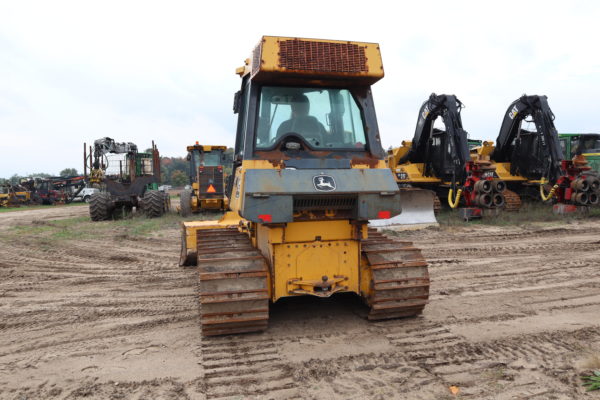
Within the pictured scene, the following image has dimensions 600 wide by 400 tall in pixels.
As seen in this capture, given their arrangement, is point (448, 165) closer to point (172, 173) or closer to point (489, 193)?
point (489, 193)

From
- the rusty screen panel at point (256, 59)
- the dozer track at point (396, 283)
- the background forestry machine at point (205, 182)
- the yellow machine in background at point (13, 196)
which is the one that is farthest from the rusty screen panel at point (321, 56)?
the yellow machine in background at point (13, 196)

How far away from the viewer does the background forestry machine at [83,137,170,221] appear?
16.7 m

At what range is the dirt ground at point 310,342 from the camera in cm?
346

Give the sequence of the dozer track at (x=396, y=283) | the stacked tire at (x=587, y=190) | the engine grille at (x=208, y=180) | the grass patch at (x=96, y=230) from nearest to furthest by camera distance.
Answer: the dozer track at (x=396, y=283), the grass patch at (x=96, y=230), the stacked tire at (x=587, y=190), the engine grille at (x=208, y=180)

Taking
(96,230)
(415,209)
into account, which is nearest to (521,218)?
(415,209)

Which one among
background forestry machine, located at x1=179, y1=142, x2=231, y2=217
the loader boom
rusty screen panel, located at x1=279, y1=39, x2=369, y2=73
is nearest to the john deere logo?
rusty screen panel, located at x1=279, y1=39, x2=369, y2=73

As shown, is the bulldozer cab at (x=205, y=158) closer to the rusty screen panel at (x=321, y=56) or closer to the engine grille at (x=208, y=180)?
the engine grille at (x=208, y=180)

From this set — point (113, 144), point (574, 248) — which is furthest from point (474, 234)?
point (113, 144)

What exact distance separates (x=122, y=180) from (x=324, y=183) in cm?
1555

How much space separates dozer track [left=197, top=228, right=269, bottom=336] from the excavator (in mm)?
10335

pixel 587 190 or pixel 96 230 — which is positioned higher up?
pixel 587 190

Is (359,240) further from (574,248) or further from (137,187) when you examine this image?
(137,187)

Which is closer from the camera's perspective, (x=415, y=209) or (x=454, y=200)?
(x=415, y=209)

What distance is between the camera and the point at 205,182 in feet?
53.9
